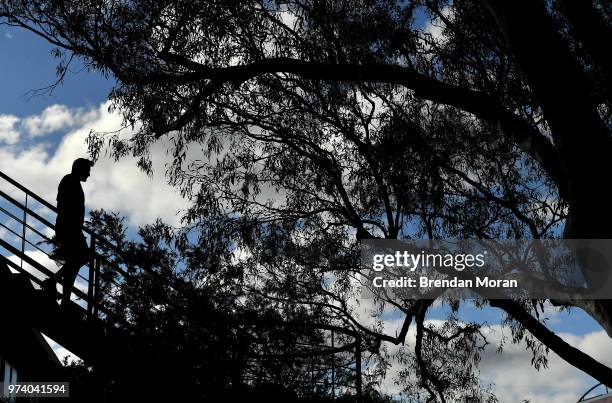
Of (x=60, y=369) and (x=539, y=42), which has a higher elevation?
(x=539, y=42)

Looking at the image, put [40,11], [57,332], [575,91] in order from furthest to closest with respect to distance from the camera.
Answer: [40,11] → [57,332] → [575,91]

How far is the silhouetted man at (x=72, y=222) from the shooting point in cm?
686

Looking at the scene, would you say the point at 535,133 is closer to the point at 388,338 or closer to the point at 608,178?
the point at 608,178

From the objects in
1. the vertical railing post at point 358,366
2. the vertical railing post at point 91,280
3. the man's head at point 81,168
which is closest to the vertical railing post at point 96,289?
the vertical railing post at point 91,280

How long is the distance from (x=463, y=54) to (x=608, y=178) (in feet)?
15.5

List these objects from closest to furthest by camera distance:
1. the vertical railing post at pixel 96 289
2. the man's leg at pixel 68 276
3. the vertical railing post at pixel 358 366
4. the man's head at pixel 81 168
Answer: the man's leg at pixel 68 276, the vertical railing post at pixel 96 289, the man's head at pixel 81 168, the vertical railing post at pixel 358 366

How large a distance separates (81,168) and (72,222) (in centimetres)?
52

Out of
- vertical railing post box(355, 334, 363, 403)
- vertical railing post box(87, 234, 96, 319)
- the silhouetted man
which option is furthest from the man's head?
vertical railing post box(355, 334, 363, 403)

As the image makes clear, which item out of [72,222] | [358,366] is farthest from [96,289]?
[358,366]

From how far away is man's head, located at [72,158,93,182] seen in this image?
700 cm

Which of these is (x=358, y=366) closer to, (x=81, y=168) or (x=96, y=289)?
(x=96, y=289)

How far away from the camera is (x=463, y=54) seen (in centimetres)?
987

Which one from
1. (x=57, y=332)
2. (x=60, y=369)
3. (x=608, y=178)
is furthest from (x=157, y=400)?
(x=608, y=178)

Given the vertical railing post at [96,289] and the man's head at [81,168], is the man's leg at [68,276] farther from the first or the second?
the man's head at [81,168]
